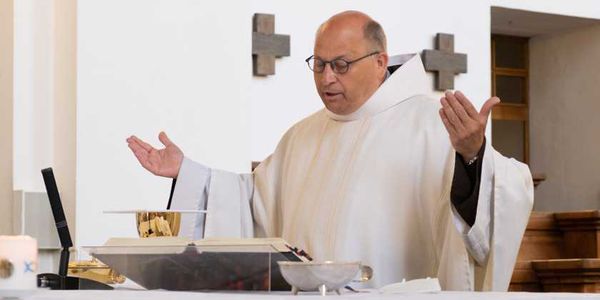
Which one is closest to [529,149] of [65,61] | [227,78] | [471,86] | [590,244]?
[471,86]

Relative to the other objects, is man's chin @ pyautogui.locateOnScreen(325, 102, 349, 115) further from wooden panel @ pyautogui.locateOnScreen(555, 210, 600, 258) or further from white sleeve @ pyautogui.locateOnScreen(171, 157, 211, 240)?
wooden panel @ pyautogui.locateOnScreen(555, 210, 600, 258)

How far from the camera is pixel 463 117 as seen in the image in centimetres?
365

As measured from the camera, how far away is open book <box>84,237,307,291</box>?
10.2 ft

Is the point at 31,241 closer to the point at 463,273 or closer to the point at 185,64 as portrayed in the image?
the point at 463,273

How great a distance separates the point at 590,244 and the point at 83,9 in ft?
10.7

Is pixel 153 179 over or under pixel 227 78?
under

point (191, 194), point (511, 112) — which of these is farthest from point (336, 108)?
point (511, 112)

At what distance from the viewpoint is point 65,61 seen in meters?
6.41

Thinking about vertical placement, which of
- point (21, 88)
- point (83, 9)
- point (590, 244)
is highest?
point (83, 9)

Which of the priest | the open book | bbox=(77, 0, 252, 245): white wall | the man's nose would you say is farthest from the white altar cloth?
bbox=(77, 0, 252, 245): white wall

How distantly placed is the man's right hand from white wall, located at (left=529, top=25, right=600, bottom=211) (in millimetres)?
5235

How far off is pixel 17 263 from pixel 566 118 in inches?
275

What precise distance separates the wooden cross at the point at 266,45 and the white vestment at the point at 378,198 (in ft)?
8.14

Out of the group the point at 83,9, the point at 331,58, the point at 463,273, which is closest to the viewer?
the point at 463,273
